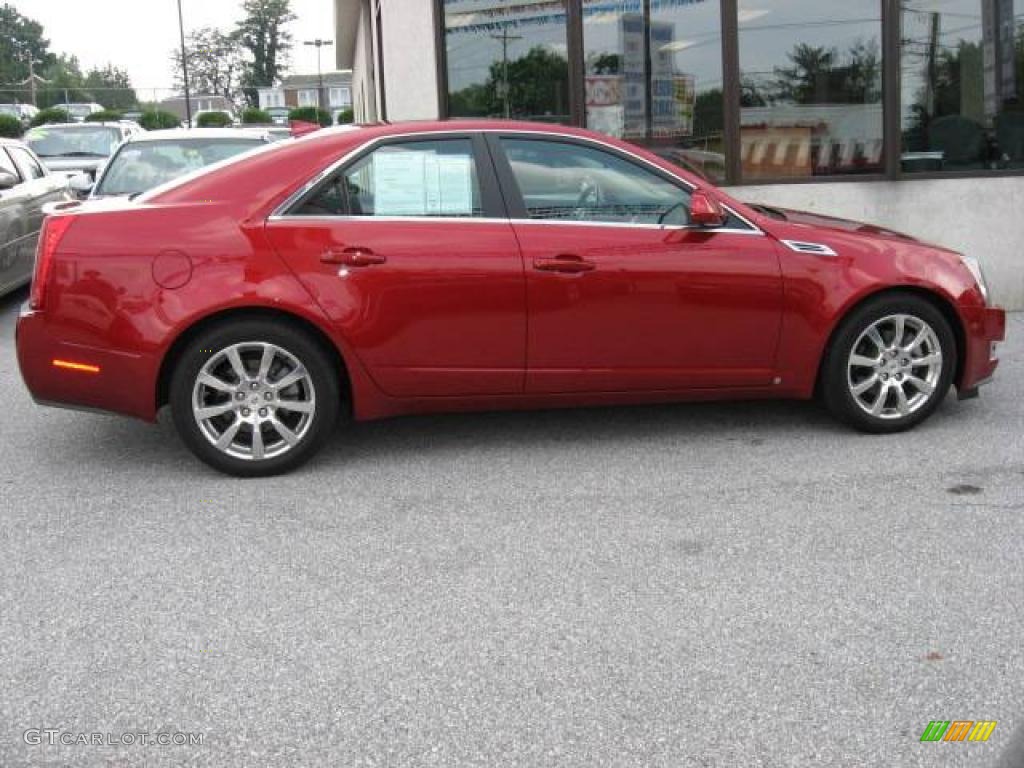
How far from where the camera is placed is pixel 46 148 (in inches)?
754

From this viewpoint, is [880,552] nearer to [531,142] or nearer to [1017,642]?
[1017,642]

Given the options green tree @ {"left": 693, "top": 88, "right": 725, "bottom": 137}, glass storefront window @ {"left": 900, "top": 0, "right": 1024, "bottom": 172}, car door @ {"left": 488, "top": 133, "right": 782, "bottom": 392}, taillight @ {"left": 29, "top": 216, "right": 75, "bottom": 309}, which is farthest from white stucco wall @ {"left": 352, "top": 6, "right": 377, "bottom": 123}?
taillight @ {"left": 29, "top": 216, "right": 75, "bottom": 309}

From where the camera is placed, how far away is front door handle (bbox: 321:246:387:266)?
5.07m

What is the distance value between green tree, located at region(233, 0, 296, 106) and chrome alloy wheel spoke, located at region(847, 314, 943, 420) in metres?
113

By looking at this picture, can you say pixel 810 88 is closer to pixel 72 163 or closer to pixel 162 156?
pixel 162 156

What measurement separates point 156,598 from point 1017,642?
2775 mm

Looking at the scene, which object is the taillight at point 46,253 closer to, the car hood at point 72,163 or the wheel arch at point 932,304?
the wheel arch at point 932,304

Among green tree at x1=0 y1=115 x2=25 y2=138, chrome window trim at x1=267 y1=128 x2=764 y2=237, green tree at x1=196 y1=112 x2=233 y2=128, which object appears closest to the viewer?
chrome window trim at x1=267 y1=128 x2=764 y2=237

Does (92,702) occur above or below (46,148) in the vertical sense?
below

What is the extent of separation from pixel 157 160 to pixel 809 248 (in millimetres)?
5890

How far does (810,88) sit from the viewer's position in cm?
944

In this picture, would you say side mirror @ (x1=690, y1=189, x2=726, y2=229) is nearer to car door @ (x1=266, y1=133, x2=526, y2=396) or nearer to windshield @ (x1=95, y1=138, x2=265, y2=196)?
car door @ (x1=266, y1=133, x2=526, y2=396)

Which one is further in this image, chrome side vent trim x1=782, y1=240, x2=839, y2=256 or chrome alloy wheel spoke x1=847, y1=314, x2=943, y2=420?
chrome alloy wheel spoke x1=847, y1=314, x2=943, y2=420

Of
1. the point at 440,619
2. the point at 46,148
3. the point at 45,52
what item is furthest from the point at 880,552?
the point at 45,52
